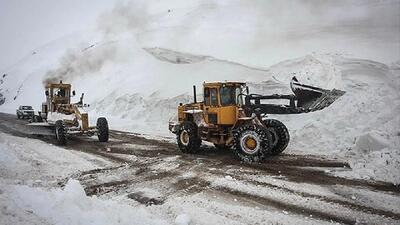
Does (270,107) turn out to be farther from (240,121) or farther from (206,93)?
(206,93)

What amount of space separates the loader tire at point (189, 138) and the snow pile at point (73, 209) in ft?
17.9

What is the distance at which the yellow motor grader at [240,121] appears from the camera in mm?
10266

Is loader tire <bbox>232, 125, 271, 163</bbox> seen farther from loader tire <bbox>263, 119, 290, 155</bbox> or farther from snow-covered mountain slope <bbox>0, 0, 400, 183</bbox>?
snow-covered mountain slope <bbox>0, 0, 400, 183</bbox>

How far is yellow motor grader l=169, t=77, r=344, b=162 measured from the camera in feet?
33.7

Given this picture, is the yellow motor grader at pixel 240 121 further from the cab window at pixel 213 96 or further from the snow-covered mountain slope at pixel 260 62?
the snow-covered mountain slope at pixel 260 62

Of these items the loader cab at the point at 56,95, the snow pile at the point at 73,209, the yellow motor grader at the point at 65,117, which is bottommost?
the snow pile at the point at 73,209

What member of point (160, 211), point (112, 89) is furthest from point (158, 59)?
point (160, 211)

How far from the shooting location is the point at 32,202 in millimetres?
5527

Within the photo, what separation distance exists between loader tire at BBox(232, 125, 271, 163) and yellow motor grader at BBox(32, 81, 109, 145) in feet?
21.6

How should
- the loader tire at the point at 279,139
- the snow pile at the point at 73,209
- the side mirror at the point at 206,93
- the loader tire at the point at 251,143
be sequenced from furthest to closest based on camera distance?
the side mirror at the point at 206,93
the loader tire at the point at 279,139
the loader tire at the point at 251,143
the snow pile at the point at 73,209

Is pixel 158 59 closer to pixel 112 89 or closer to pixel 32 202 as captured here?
pixel 112 89

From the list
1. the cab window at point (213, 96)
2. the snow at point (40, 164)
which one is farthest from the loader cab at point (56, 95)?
the cab window at point (213, 96)

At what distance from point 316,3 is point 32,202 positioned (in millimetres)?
23376

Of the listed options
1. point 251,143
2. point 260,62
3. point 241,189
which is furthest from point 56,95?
point 260,62
